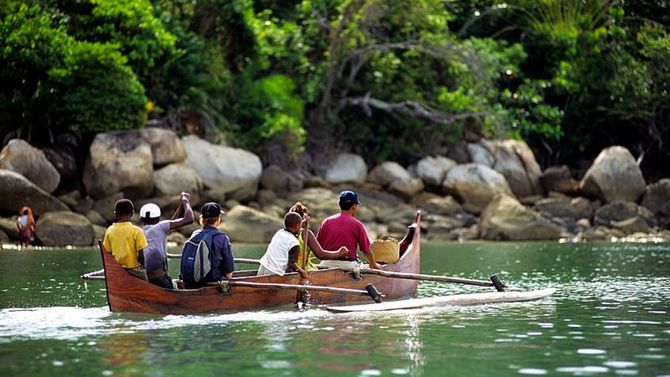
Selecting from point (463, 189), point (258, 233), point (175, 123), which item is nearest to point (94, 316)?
point (258, 233)

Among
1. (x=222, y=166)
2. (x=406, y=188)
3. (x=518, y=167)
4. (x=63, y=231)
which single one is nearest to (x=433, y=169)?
(x=406, y=188)

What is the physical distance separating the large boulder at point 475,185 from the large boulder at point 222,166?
7184 mm

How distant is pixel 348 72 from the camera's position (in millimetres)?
42938

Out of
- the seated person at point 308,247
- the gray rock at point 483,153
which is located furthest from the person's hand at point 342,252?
the gray rock at point 483,153

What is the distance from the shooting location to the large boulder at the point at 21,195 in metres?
31.3

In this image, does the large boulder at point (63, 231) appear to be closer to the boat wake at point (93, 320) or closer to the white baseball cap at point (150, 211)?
the boat wake at point (93, 320)

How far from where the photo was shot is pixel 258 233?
3403 centimetres

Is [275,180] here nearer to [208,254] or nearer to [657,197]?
[657,197]

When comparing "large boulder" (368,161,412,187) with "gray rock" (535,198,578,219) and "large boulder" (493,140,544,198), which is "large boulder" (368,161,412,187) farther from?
"gray rock" (535,198,578,219)

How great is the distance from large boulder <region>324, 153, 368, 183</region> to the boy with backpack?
84.6 ft

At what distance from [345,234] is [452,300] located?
1.83 meters

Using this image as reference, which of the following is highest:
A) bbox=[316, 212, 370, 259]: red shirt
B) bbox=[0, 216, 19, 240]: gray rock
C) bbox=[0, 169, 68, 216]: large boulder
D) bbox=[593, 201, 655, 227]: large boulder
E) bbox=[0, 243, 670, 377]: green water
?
bbox=[0, 169, 68, 216]: large boulder

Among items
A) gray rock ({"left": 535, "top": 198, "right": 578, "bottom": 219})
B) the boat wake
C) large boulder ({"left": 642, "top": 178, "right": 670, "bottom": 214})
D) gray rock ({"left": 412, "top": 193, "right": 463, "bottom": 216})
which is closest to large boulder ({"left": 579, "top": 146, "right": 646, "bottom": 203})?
large boulder ({"left": 642, "top": 178, "right": 670, "bottom": 214})

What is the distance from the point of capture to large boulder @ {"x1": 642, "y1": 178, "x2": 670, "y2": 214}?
40969mm
